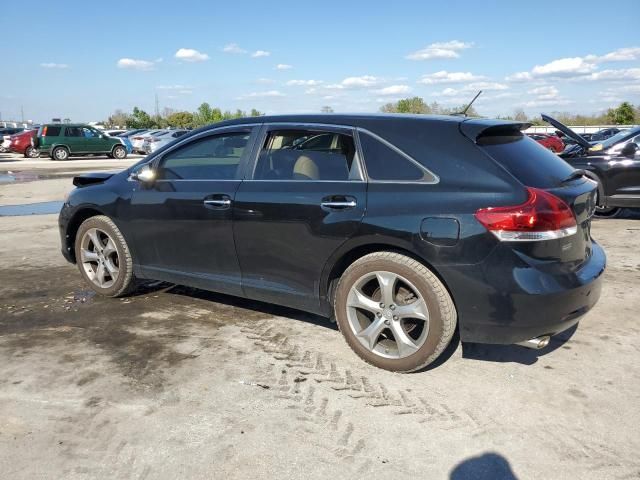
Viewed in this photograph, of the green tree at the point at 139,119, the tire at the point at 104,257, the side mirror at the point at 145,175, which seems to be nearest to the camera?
the side mirror at the point at 145,175

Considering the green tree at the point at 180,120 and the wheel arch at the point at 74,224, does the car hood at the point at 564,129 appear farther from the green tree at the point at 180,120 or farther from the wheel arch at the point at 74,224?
the green tree at the point at 180,120

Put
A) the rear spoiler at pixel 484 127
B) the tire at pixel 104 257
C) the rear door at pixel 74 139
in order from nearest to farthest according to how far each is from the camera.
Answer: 1. the rear spoiler at pixel 484 127
2. the tire at pixel 104 257
3. the rear door at pixel 74 139


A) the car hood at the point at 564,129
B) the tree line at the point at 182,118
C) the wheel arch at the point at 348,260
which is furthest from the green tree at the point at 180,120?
the wheel arch at the point at 348,260

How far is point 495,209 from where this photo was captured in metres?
3.18

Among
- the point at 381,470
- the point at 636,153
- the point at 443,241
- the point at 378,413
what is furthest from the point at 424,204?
the point at 636,153

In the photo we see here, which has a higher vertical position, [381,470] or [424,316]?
[424,316]

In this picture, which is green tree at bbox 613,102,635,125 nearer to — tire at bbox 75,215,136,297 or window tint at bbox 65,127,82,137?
window tint at bbox 65,127,82,137

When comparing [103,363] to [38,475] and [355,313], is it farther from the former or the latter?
[355,313]

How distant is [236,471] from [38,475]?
0.91 metres

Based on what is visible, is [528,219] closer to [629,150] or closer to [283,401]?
[283,401]

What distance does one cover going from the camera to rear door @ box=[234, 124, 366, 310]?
3703 millimetres

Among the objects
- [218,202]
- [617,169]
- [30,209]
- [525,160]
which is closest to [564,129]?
[617,169]

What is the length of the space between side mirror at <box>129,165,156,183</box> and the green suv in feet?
85.2

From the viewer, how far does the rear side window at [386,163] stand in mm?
3525
